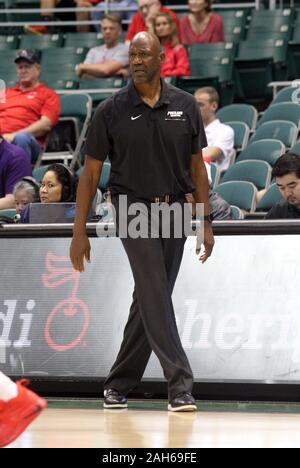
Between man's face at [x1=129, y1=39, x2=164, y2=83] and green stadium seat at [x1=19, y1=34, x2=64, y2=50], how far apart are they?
832 cm

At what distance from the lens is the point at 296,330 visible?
730 centimetres

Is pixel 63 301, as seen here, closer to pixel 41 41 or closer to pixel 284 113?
pixel 284 113

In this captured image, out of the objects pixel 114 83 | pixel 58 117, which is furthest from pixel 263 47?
pixel 58 117

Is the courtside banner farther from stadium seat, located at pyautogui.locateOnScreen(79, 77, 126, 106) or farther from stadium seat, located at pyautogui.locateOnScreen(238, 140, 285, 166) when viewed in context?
stadium seat, located at pyautogui.locateOnScreen(79, 77, 126, 106)

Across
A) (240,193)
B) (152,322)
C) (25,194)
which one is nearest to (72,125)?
(240,193)

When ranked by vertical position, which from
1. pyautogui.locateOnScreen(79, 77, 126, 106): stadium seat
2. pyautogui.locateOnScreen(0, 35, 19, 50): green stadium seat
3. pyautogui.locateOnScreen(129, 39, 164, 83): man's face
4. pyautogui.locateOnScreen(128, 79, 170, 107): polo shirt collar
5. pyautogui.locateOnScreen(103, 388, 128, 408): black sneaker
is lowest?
pyautogui.locateOnScreen(103, 388, 128, 408): black sneaker

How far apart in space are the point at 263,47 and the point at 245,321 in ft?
22.6

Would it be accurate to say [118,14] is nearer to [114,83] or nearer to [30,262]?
[114,83]

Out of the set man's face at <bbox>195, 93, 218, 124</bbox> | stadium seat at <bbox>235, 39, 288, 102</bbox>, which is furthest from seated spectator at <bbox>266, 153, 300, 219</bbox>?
stadium seat at <bbox>235, 39, 288, 102</bbox>

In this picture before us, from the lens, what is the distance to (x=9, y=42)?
49.5ft

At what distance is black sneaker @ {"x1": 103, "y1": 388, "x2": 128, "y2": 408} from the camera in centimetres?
712

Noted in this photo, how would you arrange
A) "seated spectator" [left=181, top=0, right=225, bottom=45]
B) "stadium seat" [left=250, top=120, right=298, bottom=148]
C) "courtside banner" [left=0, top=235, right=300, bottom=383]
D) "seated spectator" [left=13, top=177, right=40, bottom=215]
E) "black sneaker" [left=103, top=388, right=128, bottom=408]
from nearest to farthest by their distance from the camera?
"black sneaker" [left=103, top=388, right=128, bottom=408] → "courtside banner" [left=0, top=235, right=300, bottom=383] → "seated spectator" [left=13, top=177, right=40, bottom=215] → "stadium seat" [left=250, top=120, right=298, bottom=148] → "seated spectator" [left=181, top=0, right=225, bottom=45]

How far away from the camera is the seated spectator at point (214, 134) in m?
11.2

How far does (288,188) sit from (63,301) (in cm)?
161
